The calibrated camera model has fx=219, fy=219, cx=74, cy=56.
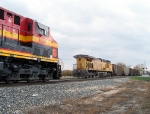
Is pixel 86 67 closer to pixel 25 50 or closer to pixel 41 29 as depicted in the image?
pixel 41 29

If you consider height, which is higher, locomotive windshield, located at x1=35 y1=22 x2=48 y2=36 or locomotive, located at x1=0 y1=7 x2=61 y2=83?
locomotive windshield, located at x1=35 y1=22 x2=48 y2=36

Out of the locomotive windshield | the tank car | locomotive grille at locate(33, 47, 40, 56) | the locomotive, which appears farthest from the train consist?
locomotive grille at locate(33, 47, 40, 56)

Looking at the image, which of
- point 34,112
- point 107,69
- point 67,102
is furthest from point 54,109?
point 107,69

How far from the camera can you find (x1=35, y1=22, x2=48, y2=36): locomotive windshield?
14.7 meters

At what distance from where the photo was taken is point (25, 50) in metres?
13.5

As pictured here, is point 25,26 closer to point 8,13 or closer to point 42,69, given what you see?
point 8,13

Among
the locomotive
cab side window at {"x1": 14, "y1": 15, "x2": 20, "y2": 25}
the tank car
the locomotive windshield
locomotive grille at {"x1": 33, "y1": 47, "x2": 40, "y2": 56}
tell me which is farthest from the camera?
the tank car

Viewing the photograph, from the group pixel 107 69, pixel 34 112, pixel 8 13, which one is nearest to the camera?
pixel 34 112

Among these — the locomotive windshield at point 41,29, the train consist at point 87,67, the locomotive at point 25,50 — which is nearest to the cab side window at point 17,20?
the locomotive at point 25,50

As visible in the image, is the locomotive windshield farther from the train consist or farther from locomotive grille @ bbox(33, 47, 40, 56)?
the train consist

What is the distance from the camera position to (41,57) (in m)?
15.1

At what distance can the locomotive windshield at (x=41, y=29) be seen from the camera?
48.4 feet

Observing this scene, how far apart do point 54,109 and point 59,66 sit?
33.3 feet

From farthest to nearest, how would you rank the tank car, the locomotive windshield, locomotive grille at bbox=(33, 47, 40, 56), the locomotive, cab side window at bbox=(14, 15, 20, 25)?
the tank car, the locomotive windshield, locomotive grille at bbox=(33, 47, 40, 56), cab side window at bbox=(14, 15, 20, 25), the locomotive
